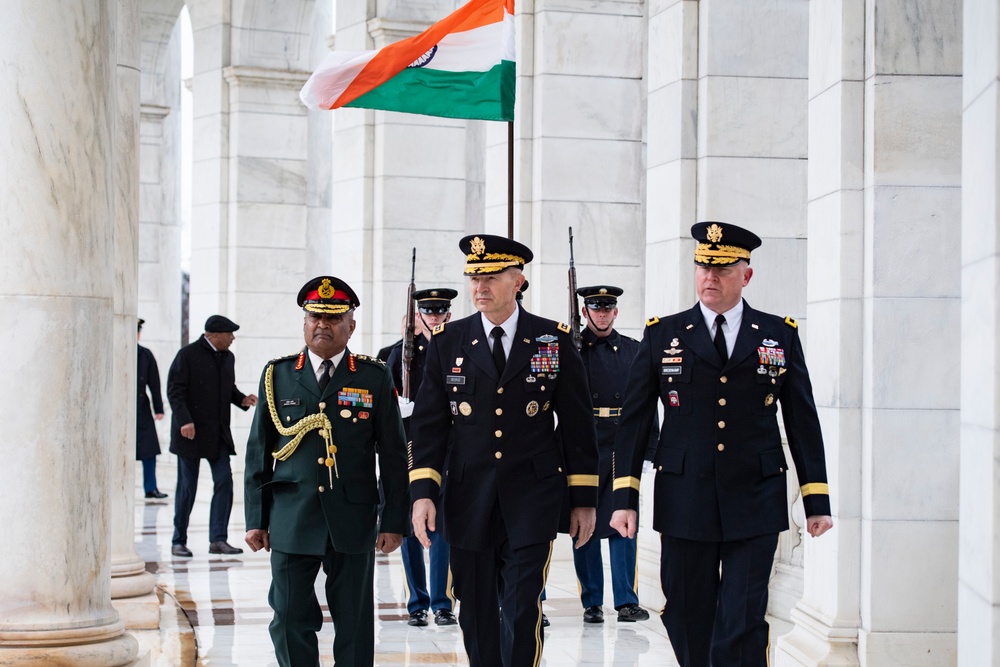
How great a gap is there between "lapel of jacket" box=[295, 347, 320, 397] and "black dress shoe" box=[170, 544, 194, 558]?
728 cm

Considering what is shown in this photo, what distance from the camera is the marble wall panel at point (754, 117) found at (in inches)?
412

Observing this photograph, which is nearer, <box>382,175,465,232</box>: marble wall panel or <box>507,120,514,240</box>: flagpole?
<box>507,120,514,240</box>: flagpole

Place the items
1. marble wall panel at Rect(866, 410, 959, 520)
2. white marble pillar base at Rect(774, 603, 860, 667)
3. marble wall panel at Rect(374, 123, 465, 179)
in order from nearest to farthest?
1. marble wall panel at Rect(866, 410, 959, 520)
2. white marble pillar base at Rect(774, 603, 860, 667)
3. marble wall panel at Rect(374, 123, 465, 179)

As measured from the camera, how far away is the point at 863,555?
296 inches

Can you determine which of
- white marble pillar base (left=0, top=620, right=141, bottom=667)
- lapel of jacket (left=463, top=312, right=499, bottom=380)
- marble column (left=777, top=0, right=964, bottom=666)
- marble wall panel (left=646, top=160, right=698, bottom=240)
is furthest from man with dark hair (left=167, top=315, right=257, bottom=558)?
marble column (left=777, top=0, right=964, bottom=666)

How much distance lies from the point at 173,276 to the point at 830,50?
17.4m

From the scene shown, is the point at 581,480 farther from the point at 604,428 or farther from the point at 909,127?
the point at 604,428

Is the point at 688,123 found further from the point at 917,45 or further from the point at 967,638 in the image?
the point at 967,638

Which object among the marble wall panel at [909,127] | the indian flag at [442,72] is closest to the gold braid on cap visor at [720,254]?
the marble wall panel at [909,127]

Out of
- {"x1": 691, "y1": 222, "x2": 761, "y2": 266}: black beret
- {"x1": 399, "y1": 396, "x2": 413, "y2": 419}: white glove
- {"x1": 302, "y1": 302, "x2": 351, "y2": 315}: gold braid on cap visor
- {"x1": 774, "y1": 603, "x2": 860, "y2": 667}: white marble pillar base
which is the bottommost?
{"x1": 774, "y1": 603, "x2": 860, "y2": 667}: white marble pillar base

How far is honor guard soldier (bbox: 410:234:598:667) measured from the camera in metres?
6.82

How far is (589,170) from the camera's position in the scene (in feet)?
44.2

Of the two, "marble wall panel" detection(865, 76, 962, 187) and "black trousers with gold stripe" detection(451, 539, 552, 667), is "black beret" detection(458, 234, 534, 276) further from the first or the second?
"marble wall panel" detection(865, 76, 962, 187)

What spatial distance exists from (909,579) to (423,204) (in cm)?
1002
